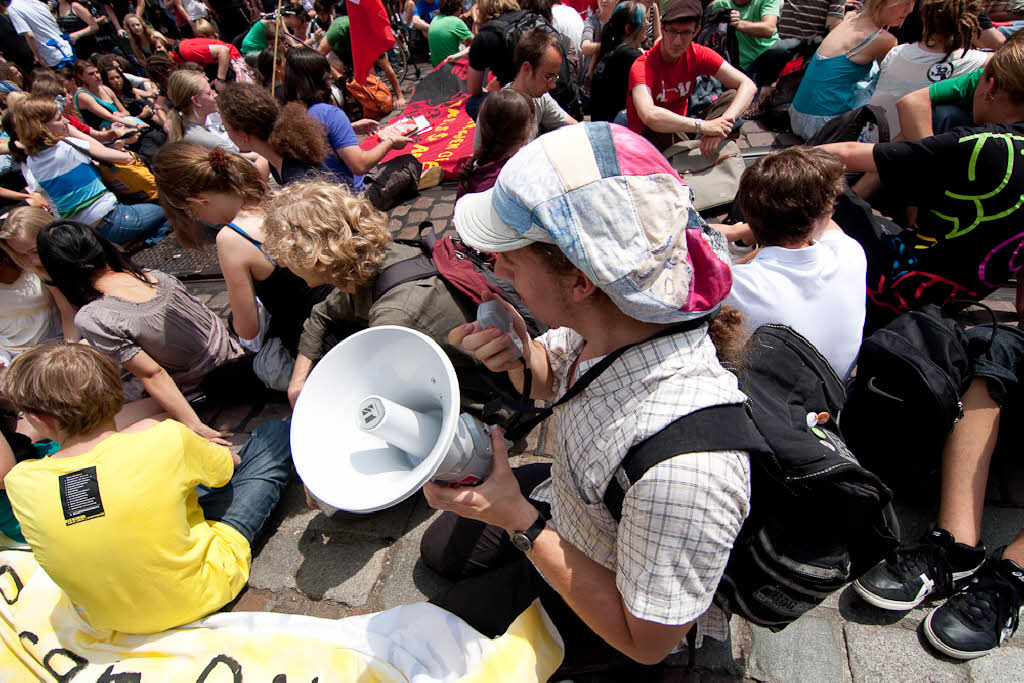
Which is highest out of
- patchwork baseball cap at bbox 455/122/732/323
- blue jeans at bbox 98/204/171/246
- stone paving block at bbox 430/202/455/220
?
patchwork baseball cap at bbox 455/122/732/323

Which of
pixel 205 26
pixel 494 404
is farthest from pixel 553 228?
pixel 205 26

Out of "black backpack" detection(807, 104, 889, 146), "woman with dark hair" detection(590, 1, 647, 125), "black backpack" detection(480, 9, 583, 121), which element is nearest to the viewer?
"black backpack" detection(807, 104, 889, 146)

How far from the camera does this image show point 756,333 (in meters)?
1.80

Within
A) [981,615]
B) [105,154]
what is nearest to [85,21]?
[105,154]

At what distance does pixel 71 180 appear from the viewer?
5.48 metres

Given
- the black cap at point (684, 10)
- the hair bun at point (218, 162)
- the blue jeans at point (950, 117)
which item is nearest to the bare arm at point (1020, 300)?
the blue jeans at point (950, 117)

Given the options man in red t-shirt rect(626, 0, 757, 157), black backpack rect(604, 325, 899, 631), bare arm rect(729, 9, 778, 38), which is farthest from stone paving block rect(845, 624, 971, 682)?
bare arm rect(729, 9, 778, 38)

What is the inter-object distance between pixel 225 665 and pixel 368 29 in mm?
6211

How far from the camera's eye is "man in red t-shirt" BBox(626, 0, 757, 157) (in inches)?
172

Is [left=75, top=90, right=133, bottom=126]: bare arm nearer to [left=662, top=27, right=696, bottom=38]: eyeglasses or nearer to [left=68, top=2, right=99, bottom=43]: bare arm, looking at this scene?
Result: [left=68, top=2, right=99, bottom=43]: bare arm

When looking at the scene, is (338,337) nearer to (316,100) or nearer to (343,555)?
(343,555)

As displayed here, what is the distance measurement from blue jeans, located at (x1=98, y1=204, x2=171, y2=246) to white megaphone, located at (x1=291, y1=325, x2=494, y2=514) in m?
5.37

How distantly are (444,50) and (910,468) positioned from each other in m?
7.44

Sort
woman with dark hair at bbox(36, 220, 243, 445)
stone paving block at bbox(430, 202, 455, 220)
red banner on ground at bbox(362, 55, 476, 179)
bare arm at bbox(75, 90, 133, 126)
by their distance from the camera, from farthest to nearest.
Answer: bare arm at bbox(75, 90, 133, 126), red banner on ground at bbox(362, 55, 476, 179), stone paving block at bbox(430, 202, 455, 220), woman with dark hair at bbox(36, 220, 243, 445)
